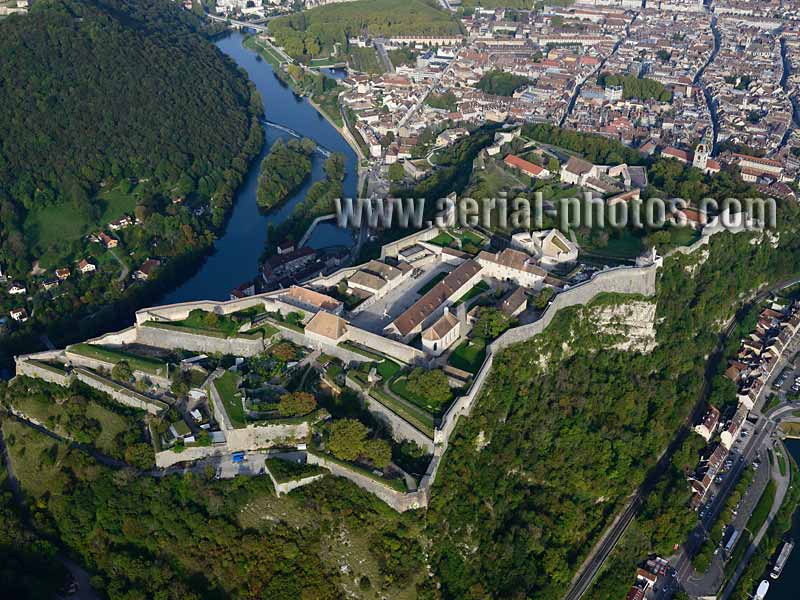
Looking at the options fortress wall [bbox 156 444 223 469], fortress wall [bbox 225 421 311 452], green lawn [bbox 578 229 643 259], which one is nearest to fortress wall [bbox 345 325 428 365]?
fortress wall [bbox 225 421 311 452]

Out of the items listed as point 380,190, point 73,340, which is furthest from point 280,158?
point 73,340

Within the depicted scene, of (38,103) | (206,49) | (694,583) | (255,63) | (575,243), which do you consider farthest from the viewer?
(255,63)

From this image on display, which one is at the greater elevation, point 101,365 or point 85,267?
point 101,365

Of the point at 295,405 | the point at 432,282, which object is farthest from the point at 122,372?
the point at 432,282

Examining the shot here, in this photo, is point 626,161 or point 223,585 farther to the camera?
point 626,161

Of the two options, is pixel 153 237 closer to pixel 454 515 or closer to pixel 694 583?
pixel 454 515

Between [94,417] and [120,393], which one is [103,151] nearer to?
[120,393]
